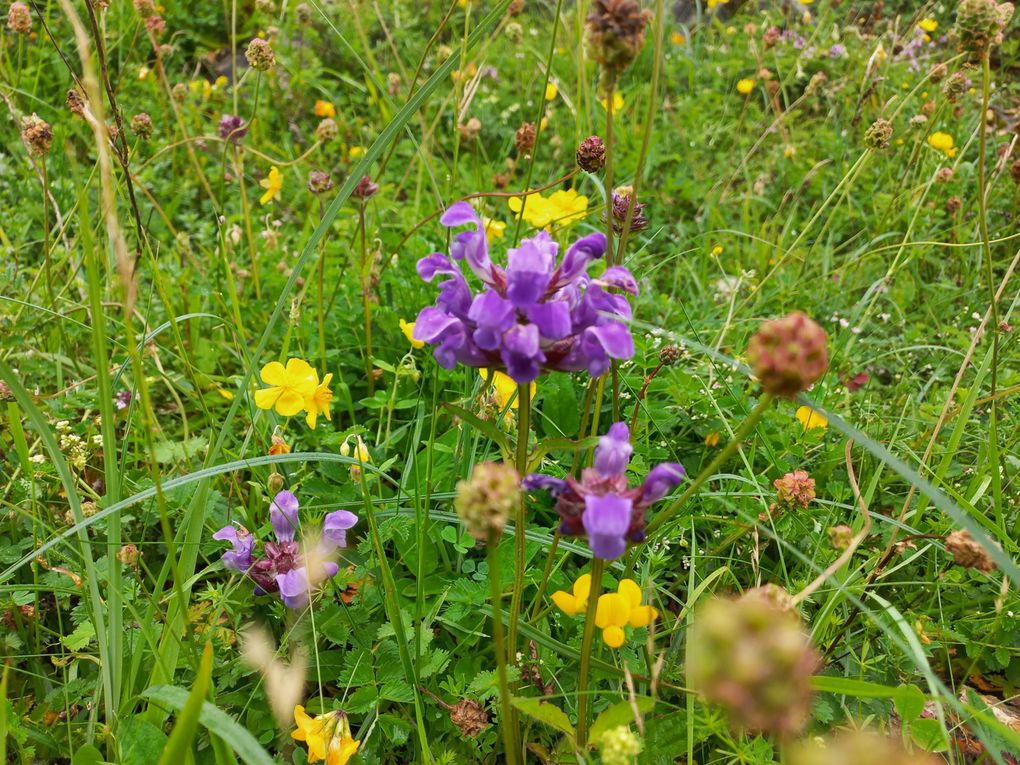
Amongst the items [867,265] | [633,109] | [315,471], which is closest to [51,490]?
[315,471]

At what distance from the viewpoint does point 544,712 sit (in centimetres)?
109

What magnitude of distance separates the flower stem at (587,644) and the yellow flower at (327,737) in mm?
377

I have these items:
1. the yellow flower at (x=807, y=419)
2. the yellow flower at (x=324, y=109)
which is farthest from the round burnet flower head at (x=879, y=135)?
the yellow flower at (x=324, y=109)

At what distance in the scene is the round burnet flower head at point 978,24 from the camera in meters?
1.43

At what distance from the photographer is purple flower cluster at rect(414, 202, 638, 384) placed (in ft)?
3.27

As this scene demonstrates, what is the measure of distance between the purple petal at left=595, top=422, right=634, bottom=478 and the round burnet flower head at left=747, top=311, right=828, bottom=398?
0.25 m

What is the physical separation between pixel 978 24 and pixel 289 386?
1.54 metres

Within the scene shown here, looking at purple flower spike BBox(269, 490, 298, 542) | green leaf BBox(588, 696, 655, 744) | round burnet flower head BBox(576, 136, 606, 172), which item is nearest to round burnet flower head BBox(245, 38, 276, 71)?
round burnet flower head BBox(576, 136, 606, 172)

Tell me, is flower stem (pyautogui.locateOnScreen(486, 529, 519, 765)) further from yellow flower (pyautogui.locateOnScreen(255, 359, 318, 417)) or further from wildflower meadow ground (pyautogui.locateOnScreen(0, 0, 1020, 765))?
yellow flower (pyautogui.locateOnScreen(255, 359, 318, 417))

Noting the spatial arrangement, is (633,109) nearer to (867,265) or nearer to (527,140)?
(867,265)

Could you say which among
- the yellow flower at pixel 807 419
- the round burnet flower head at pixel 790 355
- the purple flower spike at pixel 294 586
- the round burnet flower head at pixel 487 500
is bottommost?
the purple flower spike at pixel 294 586

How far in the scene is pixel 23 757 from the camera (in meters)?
1.28

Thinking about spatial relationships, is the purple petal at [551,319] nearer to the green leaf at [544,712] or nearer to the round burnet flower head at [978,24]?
the green leaf at [544,712]

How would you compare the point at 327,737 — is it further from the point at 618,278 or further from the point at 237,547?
the point at 618,278
